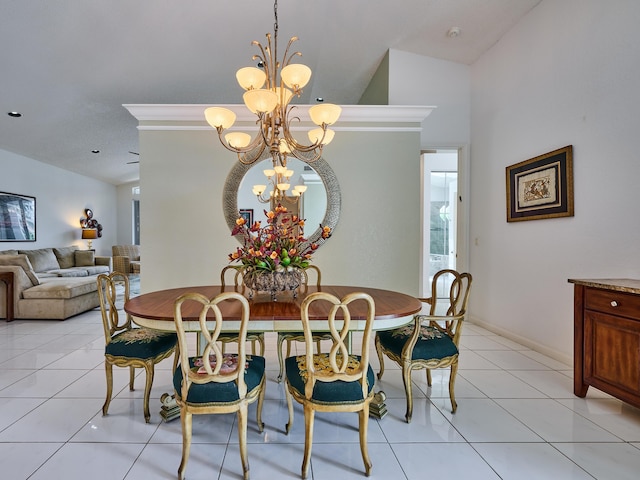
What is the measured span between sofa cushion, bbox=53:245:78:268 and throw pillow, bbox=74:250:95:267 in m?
0.07

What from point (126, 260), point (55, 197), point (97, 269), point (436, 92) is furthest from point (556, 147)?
point (55, 197)

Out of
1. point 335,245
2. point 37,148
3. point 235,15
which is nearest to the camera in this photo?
point 235,15

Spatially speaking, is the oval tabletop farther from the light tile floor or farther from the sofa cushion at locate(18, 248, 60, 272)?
the sofa cushion at locate(18, 248, 60, 272)

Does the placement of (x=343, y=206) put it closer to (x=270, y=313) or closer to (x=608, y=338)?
(x=270, y=313)

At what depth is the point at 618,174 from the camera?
7.81 feet

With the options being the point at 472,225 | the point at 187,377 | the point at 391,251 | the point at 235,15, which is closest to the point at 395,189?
the point at 391,251

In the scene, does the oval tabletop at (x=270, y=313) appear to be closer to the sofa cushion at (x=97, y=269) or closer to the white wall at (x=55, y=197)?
the sofa cushion at (x=97, y=269)

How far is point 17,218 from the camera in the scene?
5781 mm

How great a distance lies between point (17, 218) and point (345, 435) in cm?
696

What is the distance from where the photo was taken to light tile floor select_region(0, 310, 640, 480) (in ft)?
5.06

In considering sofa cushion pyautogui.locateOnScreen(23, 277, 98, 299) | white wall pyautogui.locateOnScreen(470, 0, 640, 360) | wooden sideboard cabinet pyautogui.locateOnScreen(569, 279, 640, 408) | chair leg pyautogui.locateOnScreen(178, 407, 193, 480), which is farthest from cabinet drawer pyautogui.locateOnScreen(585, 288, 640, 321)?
sofa cushion pyautogui.locateOnScreen(23, 277, 98, 299)

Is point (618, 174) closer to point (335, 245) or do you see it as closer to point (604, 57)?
point (604, 57)

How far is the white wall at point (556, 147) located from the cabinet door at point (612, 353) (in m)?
0.54

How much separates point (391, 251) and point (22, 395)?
3.34 metres
